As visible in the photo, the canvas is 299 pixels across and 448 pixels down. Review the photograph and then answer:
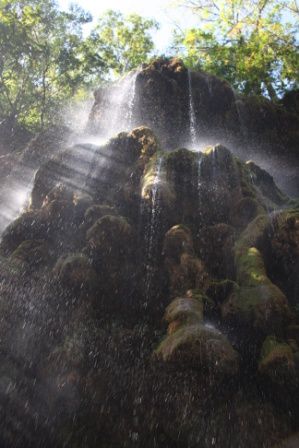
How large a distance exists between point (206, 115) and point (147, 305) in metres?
11.9

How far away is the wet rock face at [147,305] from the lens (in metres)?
7.50

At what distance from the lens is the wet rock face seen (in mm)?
7500

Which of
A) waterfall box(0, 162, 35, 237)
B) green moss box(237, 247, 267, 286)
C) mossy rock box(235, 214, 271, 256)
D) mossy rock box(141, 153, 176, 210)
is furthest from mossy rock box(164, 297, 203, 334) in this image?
waterfall box(0, 162, 35, 237)

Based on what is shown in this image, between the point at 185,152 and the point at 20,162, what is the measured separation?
11024mm

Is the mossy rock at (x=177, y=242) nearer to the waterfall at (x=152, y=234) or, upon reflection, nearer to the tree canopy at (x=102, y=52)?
the waterfall at (x=152, y=234)

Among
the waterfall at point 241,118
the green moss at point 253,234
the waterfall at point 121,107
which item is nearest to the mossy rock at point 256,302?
the green moss at point 253,234

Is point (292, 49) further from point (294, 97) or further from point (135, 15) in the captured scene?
point (135, 15)

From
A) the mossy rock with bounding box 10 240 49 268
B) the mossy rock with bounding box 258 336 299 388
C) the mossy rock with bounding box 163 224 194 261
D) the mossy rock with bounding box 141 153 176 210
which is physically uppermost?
the mossy rock with bounding box 141 153 176 210

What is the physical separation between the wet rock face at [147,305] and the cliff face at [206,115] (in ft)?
14.7

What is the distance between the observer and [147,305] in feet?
36.2

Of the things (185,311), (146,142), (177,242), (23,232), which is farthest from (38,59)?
(185,311)

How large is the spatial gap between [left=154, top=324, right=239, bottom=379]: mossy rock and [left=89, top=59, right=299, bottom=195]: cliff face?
485 inches

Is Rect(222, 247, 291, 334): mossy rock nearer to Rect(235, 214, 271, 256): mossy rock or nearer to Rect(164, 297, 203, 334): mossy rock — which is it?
Rect(235, 214, 271, 256): mossy rock

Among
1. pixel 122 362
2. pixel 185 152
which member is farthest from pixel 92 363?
pixel 185 152
